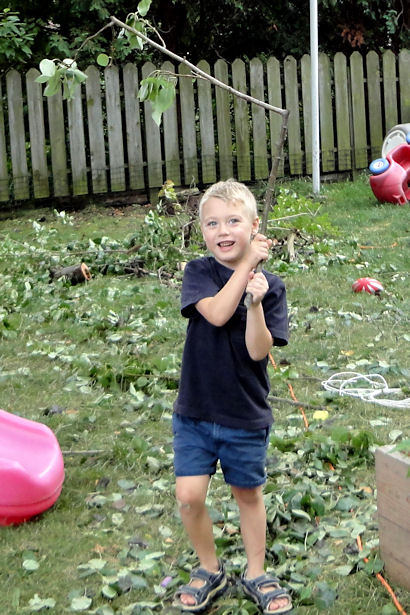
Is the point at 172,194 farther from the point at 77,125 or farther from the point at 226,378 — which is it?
the point at 226,378

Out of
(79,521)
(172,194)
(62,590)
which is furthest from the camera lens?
(172,194)

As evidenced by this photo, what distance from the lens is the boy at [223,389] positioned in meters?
2.88

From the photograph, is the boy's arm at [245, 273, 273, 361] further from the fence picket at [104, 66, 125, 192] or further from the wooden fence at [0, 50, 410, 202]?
the fence picket at [104, 66, 125, 192]

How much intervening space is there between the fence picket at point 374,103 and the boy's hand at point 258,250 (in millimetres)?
9888

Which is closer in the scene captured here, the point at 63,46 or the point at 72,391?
the point at 72,391

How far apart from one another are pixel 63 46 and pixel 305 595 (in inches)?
392

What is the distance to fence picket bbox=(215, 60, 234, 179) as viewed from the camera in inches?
452

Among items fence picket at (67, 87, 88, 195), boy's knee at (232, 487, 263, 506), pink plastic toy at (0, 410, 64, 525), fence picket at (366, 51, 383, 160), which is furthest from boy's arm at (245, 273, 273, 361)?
fence picket at (366, 51, 383, 160)

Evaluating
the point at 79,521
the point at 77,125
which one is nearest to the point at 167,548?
the point at 79,521

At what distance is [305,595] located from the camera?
2.97 meters

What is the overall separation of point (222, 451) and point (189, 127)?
893 cm

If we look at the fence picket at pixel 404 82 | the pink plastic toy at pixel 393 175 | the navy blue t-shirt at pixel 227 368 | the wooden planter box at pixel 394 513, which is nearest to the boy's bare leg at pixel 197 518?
the navy blue t-shirt at pixel 227 368

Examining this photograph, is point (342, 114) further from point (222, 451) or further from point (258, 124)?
point (222, 451)

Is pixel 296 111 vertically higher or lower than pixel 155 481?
higher
